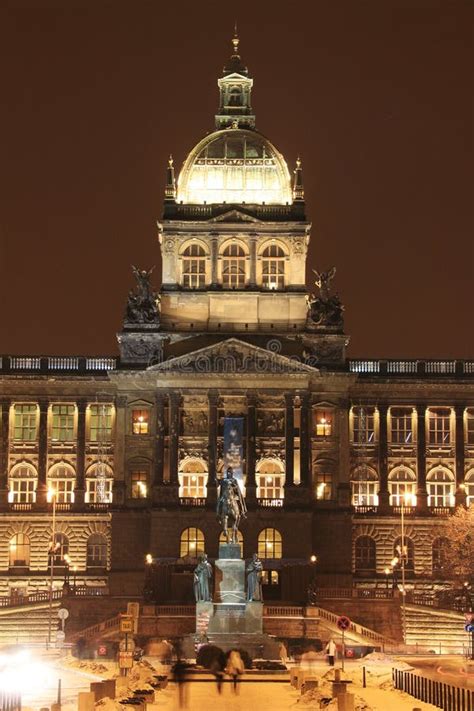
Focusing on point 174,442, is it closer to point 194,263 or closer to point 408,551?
point 194,263

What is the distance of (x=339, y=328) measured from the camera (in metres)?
119

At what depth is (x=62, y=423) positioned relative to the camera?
396 feet

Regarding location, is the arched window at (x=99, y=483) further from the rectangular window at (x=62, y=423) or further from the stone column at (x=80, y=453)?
the rectangular window at (x=62, y=423)

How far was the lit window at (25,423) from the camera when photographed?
120256mm

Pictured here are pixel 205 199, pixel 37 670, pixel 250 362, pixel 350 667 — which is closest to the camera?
pixel 37 670

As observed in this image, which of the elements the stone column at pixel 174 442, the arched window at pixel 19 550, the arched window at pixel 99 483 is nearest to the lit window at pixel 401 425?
the stone column at pixel 174 442

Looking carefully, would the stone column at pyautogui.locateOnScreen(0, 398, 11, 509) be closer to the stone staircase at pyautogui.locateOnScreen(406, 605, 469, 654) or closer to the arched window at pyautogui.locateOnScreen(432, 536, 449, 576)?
the arched window at pyautogui.locateOnScreen(432, 536, 449, 576)

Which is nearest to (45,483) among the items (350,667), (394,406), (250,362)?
(250,362)

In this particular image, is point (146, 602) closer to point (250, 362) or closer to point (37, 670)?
point (250, 362)

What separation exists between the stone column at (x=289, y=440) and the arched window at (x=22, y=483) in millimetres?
17815

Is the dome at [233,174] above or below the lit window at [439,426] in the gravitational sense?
above

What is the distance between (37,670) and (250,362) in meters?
46.9

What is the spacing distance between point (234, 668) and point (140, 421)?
62927 mm

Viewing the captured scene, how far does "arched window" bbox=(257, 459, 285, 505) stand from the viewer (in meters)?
117
